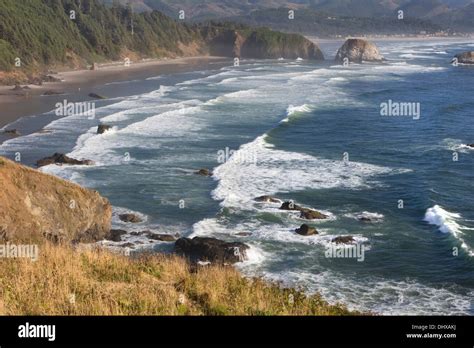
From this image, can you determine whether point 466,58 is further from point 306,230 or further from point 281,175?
point 306,230

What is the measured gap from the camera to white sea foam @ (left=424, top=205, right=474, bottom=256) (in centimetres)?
2709

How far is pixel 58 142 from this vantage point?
1827 inches

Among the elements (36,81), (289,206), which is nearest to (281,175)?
(289,206)

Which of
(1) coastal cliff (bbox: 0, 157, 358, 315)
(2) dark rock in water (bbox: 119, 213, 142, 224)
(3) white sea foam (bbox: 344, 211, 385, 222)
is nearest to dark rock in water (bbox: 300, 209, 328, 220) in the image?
(3) white sea foam (bbox: 344, 211, 385, 222)

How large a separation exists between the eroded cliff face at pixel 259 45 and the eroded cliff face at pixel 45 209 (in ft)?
481

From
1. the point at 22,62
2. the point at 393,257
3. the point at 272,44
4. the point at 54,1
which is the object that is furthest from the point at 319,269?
the point at 272,44

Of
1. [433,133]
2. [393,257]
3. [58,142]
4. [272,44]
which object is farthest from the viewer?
[272,44]

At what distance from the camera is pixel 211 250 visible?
24484mm

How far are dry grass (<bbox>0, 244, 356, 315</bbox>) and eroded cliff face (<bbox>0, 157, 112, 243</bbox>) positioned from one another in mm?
5765

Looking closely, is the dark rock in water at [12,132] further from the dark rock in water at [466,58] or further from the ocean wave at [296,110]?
the dark rock in water at [466,58]

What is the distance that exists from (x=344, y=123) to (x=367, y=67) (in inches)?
3005

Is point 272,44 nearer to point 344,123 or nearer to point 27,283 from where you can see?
point 344,123

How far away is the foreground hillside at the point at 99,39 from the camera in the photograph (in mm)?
99812

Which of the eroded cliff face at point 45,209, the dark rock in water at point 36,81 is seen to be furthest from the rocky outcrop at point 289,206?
the dark rock in water at point 36,81
